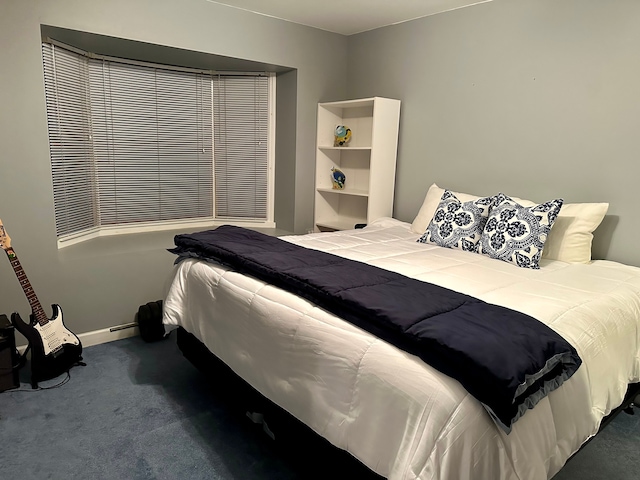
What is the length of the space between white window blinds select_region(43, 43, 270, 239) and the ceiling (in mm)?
692

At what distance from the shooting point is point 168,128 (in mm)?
3633

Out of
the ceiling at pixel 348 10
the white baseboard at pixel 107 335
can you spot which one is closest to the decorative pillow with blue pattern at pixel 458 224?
the ceiling at pixel 348 10

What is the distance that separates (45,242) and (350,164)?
2.43 meters

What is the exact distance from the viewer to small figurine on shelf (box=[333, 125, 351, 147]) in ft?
12.5

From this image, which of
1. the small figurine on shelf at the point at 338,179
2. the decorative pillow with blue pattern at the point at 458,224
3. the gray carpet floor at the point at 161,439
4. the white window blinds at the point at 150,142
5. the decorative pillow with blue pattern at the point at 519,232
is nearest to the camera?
the gray carpet floor at the point at 161,439

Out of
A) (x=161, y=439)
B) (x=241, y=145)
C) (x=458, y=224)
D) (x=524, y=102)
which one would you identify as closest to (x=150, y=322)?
(x=161, y=439)

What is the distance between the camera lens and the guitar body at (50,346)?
94.3 inches

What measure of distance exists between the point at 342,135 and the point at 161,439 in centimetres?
270

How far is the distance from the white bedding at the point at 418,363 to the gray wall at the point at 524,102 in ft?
1.82

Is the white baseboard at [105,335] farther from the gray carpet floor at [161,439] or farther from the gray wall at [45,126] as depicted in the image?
the gray carpet floor at [161,439]

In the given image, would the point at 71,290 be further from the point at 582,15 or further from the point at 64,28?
the point at 582,15

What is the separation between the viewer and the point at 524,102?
2814 mm

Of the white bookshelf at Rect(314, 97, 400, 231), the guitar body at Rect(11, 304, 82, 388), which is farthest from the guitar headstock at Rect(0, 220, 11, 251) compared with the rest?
the white bookshelf at Rect(314, 97, 400, 231)

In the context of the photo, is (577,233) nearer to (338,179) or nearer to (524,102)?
(524,102)
